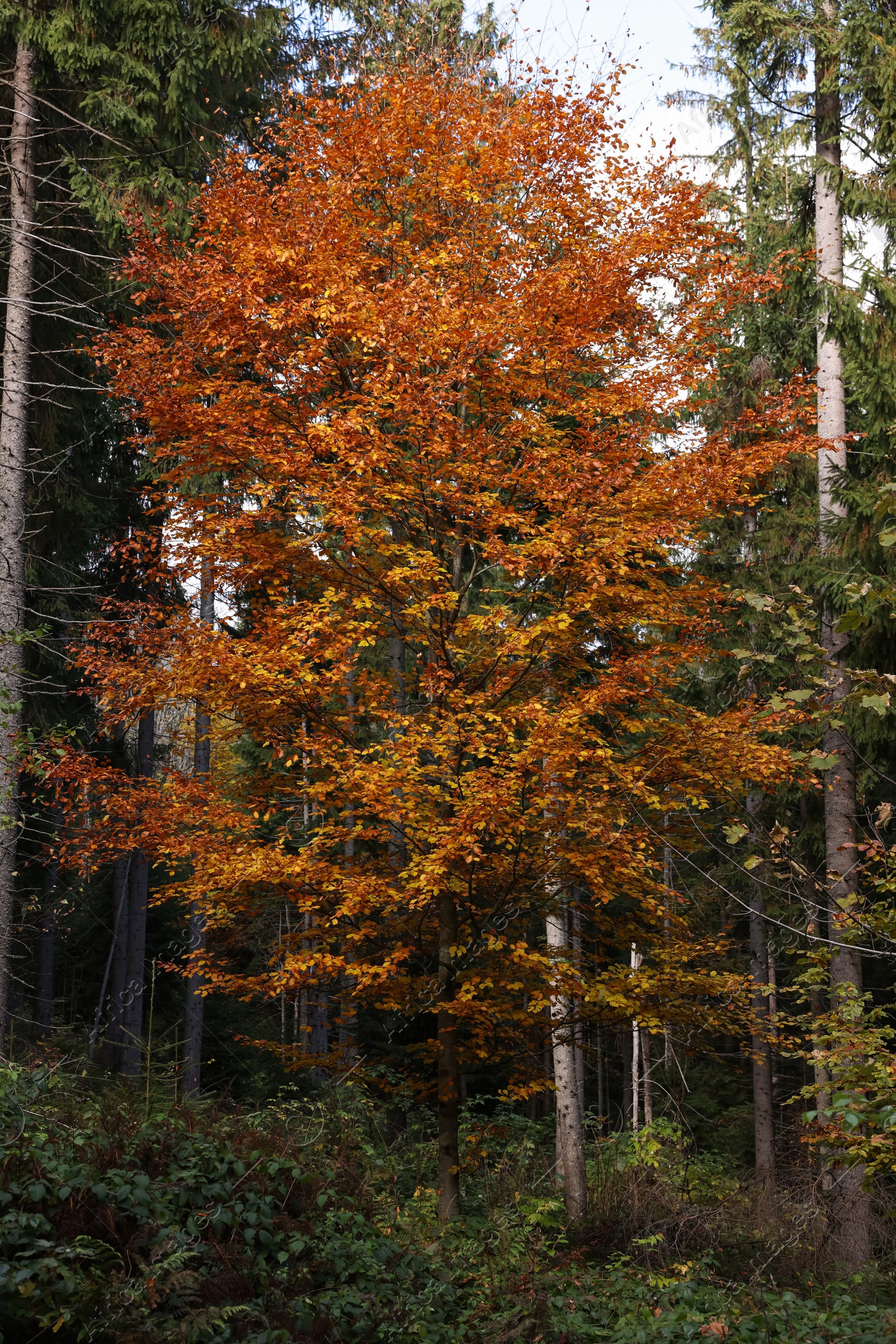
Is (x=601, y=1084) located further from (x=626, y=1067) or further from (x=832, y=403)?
(x=832, y=403)

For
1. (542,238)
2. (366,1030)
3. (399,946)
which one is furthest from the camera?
(366,1030)

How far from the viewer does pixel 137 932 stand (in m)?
17.3

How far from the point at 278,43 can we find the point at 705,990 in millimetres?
14193

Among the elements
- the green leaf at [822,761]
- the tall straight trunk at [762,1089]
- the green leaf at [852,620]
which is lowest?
the tall straight trunk at [762,1089]

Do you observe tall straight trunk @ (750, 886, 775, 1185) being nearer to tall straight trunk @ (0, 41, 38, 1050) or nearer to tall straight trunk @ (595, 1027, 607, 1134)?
tall straight trunk @ (595, 1027, 607, 1134)

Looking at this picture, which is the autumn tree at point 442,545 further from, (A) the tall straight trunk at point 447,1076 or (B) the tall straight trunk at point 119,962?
(B) the tall straight trunk at point 119,962

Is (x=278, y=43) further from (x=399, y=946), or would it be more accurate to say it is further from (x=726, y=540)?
(x=399, y=946)

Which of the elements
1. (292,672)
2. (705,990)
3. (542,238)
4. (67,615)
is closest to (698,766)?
(705,990)

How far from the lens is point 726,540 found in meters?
18.1

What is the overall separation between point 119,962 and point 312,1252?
12772 millimetres

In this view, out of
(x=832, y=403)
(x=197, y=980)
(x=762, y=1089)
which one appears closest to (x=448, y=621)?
(x=832, y=403)

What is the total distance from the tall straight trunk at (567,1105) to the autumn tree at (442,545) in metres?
0.06

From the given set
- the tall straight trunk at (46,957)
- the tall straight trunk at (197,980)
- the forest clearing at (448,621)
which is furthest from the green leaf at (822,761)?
the tall straight trunk at (46,957)

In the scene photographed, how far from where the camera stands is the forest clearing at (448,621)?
25.7 feet
